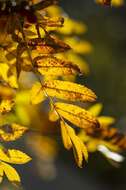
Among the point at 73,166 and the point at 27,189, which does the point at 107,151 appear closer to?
the point at 27,189

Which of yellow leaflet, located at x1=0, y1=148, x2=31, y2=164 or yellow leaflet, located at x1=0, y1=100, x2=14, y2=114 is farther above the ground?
yellow leaflet, located at x1=0, y1=100, x2=14, y2=114

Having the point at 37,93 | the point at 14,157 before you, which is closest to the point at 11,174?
the point at 14,157

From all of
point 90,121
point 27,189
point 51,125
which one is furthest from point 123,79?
point 90,121

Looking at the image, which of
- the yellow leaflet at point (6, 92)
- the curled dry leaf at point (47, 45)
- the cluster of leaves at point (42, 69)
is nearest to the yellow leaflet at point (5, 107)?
the cluster of leaves at point (42, 69)

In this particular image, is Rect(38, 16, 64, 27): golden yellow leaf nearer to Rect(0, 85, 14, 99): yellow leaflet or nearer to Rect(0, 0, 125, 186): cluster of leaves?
Rect(0, 0, 125, 186): cluster of leaves

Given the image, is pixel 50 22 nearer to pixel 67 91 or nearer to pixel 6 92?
pixel 67 91

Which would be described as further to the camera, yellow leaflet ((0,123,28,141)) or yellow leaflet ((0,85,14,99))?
yellow leaflet ((0,85,14,99))

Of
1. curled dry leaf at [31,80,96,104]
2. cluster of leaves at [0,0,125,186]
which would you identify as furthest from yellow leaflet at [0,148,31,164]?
curled dry leaf at [31,80,96,104]
